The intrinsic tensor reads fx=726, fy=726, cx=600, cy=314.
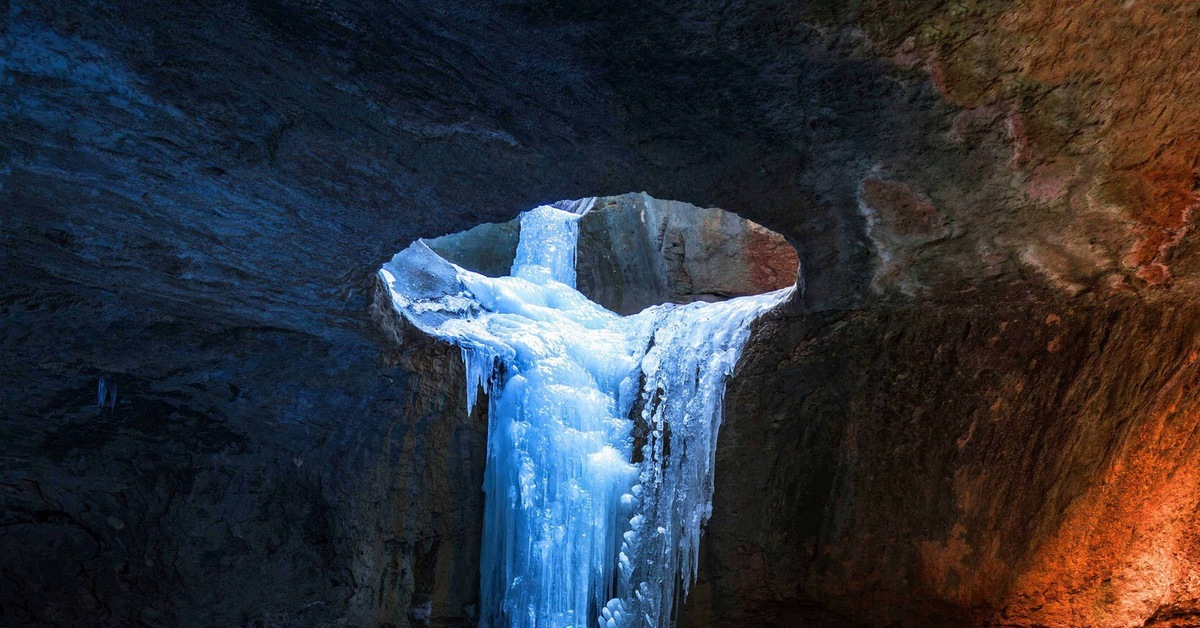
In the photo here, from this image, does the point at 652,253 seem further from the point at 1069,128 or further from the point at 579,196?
the point at 1069,128

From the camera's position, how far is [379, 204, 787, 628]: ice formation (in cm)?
486

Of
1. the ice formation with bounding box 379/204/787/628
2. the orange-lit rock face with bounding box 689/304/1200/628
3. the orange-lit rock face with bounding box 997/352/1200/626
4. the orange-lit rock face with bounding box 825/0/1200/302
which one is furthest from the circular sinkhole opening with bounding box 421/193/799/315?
the orange-lit rock face with bounding box 825/0/1200/302

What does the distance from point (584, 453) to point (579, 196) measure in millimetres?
3072

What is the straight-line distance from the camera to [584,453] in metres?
5.55

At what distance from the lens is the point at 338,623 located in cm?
486

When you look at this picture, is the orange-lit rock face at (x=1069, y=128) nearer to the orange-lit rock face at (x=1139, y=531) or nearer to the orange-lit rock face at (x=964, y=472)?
the orange-lit rock face at (x=964, y=472)

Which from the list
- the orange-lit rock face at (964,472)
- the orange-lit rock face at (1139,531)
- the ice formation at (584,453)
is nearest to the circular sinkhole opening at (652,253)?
the ice formation at (584,453)

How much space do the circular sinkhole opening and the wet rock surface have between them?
4.04m

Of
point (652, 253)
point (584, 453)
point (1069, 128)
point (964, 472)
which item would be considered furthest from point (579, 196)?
point (652, 253)

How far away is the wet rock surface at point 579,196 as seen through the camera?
2055 millimetres

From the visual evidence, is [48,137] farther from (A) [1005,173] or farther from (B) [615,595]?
(B) [615,595]

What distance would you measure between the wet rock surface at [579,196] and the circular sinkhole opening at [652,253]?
159 inches

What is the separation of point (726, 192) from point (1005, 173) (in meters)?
0.98

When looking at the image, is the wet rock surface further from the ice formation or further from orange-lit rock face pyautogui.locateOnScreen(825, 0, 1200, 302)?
the ice formation
